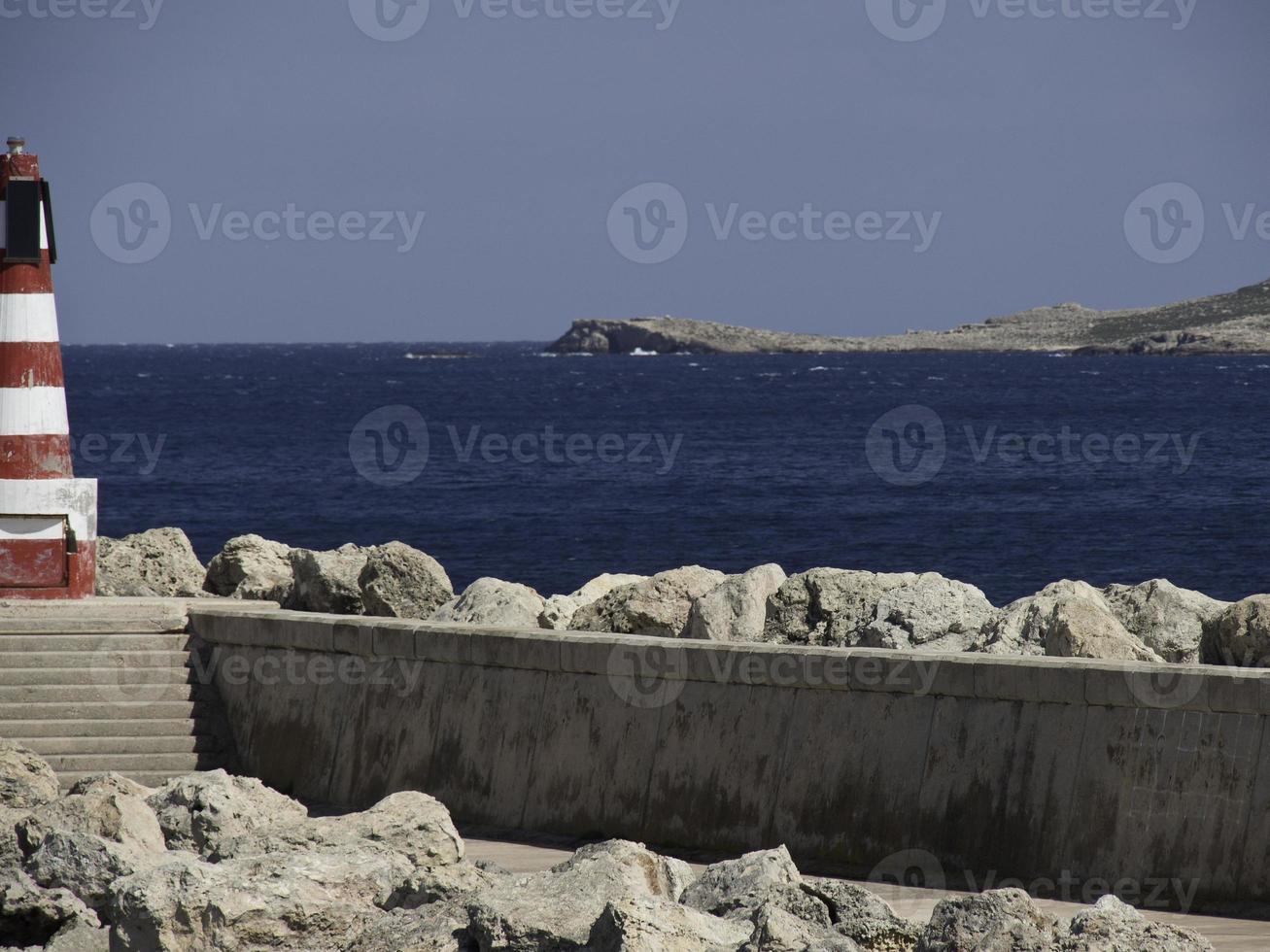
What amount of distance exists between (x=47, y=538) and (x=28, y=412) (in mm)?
779

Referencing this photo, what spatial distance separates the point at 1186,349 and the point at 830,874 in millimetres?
180239

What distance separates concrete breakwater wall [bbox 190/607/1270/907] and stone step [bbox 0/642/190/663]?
818mm

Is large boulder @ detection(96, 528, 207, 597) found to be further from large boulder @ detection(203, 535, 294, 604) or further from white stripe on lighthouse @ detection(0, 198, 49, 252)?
white stripe on lighthouse @ detection(0, 198, 49, 252)

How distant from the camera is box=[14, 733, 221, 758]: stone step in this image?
9.55 m

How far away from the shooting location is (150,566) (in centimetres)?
1294

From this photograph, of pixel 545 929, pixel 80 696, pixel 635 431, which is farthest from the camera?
pixel 635 431

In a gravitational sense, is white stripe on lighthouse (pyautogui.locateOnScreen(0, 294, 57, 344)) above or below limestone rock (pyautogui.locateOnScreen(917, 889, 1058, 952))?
above

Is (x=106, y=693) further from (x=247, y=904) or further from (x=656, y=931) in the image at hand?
(x=656, y=931)

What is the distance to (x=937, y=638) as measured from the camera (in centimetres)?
923

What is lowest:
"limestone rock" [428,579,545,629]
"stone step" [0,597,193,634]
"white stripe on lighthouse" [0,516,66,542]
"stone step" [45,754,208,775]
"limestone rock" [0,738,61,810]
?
"stone step" [45,754,208,775]

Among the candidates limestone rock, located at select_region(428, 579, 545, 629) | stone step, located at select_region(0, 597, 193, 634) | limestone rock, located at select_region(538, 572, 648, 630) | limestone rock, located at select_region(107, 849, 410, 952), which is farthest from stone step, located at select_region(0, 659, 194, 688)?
limestone rock, located at select_region(107, 849, 410, 952)

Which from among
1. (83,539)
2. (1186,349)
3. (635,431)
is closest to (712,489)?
(635,431)

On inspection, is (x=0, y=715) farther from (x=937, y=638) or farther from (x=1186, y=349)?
(x=1186, y=349)

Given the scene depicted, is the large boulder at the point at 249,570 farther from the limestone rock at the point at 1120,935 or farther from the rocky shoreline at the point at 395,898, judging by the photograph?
the limestone rock at the point at 1120,935
